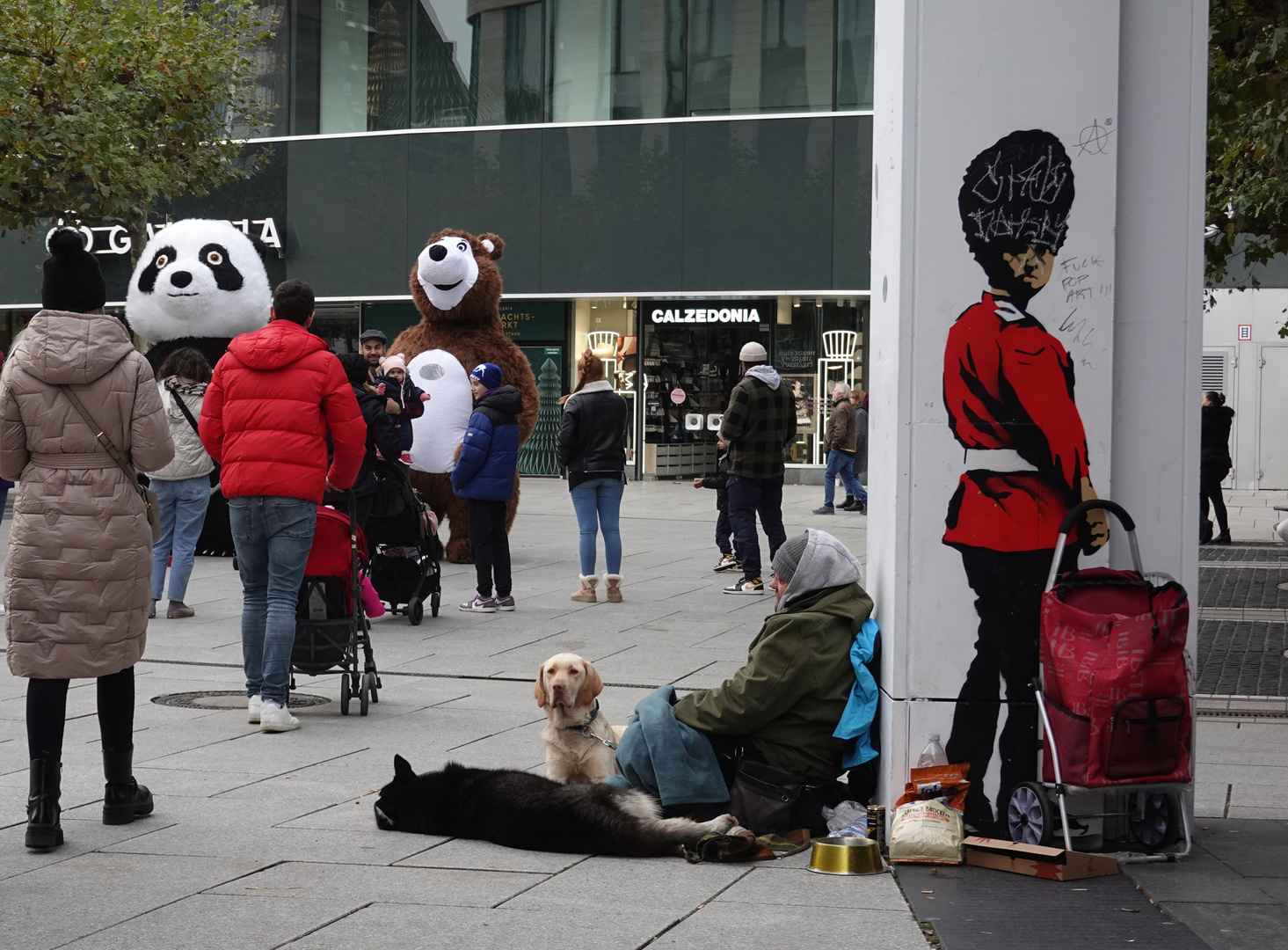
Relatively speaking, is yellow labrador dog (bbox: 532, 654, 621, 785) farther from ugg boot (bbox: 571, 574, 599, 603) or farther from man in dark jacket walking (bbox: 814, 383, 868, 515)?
man in dark jacket walking (bbox: 814, 383, 868, 515)

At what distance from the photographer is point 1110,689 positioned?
4.95 m

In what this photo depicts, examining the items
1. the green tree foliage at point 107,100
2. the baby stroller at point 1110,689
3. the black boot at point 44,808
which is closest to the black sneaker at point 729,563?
the green tree foliage at point 107,100

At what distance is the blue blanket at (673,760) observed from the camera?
218 inches

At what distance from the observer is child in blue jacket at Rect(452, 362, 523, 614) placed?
460 inches

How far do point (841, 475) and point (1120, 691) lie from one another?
1718 centimetres

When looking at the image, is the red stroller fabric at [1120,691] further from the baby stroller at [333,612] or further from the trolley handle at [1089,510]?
the baby stroller at [333,612]

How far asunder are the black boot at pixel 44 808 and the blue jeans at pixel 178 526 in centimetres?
580

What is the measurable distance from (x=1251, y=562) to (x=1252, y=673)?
25.9 ft

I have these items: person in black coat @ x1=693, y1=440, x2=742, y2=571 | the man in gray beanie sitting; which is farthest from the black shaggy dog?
person in black coat @ x1=693, y1=440, x2=742, y2=571

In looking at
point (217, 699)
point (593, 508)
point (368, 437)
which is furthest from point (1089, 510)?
point (593, 508)

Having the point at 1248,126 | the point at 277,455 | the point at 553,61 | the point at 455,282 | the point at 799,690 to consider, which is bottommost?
the point at 799,690

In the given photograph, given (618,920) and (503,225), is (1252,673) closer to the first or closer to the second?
(618,920)

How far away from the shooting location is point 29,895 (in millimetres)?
4758

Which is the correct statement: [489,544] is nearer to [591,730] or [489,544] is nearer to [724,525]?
[724,525]
